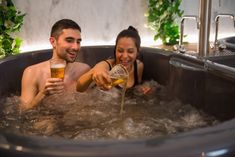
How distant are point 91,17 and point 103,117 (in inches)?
102

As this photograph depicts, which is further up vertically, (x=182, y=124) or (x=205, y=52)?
(x=205, y=52)

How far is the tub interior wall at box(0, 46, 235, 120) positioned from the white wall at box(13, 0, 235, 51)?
128 cm

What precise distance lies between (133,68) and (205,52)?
53 cm

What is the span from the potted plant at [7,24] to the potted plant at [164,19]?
5.98 ft

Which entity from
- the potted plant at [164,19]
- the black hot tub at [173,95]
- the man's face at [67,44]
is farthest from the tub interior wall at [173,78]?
the potted plant at [164,19]

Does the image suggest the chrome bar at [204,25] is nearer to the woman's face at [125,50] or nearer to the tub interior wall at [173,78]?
the tub interior wall at [173,78]

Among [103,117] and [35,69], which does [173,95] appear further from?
[35,69]

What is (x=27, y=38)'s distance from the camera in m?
3.72

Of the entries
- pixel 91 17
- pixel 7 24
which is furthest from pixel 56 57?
pixel 91 17

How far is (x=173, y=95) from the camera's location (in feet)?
7.23

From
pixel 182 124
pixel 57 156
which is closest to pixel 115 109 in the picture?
pixel 182 124

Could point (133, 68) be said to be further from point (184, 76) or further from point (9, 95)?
point (9, 95)

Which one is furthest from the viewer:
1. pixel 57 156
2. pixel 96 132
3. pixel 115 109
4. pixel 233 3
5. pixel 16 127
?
pixel 233 3

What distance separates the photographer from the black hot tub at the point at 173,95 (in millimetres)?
766
